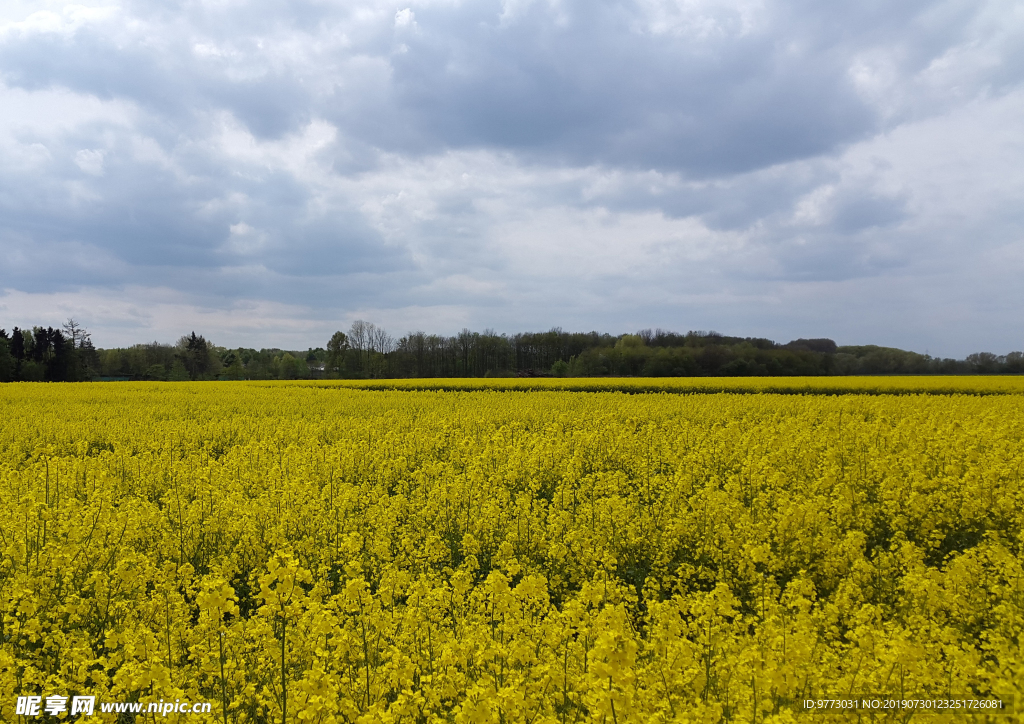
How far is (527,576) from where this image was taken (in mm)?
4832

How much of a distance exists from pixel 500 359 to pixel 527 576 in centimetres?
7829

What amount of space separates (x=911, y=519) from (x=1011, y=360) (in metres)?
65.9

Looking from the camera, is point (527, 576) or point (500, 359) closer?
point (527, 576)

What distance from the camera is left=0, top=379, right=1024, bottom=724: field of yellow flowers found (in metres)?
3.72

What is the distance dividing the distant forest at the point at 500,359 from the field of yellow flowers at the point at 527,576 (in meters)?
49.2

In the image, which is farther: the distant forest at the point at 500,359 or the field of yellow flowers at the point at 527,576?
the distant forest at the point at 500,359

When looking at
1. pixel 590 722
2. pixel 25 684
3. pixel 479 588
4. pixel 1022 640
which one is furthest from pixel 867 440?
pixel 25 684

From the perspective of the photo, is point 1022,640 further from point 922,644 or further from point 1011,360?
point 1011,360

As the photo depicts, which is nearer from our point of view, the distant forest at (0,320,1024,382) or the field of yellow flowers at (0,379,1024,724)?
the field of yellow flowers at (0,379,1024,724)

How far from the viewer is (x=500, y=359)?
83062mm

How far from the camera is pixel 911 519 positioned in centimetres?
834

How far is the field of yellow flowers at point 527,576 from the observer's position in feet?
12.2

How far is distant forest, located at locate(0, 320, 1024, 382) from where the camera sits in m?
59.9

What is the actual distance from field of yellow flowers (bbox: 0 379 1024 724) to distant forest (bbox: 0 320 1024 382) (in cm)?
4924
